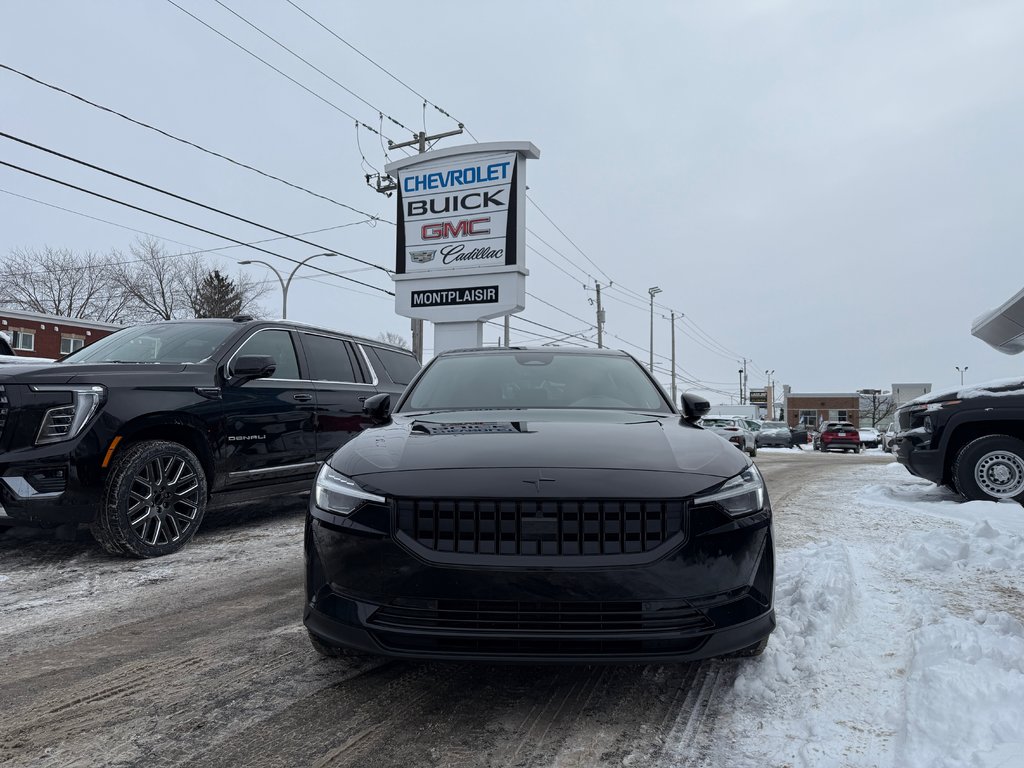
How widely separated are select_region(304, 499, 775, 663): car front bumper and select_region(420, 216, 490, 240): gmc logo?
44.3 ft

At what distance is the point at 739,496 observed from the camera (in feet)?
8.10

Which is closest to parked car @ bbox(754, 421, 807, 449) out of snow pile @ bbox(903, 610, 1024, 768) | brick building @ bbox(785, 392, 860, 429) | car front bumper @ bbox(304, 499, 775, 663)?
snow pile @ bbox(903, 610, 1024, 768)

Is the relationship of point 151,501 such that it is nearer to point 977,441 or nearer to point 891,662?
point 891,662

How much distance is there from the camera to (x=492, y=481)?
2352 millimetres

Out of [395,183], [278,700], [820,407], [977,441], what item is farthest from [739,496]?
[820,407]

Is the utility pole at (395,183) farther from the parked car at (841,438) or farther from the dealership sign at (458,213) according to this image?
the parked car at (841,438)

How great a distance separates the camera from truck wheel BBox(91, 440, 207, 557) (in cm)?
448

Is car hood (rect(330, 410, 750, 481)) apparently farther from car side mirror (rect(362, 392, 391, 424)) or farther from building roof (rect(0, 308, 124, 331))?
building roof (rect(0, 308, 124, 331))

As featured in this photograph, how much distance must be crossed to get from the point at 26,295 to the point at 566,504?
54836 millimetres

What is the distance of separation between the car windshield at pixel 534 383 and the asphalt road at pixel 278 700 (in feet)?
4.68

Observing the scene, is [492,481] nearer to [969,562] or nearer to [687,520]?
[687,520]

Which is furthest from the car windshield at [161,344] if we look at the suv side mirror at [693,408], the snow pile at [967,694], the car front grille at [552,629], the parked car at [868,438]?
the parked car at [868,438]

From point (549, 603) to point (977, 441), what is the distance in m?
6.83

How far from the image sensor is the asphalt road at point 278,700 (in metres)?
2.18
